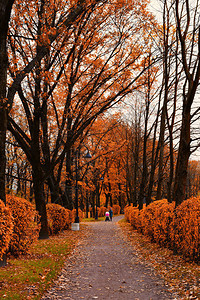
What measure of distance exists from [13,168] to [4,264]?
28.4m

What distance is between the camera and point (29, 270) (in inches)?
272

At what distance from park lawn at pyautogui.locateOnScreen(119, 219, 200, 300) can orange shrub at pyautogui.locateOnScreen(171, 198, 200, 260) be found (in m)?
0.29

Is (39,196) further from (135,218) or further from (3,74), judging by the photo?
(135,218)

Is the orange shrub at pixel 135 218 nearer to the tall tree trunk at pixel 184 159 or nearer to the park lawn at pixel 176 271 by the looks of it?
the park lawn at pixel 176 271

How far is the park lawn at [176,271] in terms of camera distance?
5.72m

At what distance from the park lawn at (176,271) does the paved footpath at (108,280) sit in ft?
0.68

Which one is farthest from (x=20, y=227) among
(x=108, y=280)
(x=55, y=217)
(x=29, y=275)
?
(x=55, y=217)

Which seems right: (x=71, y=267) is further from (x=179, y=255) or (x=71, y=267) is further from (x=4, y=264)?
(x=179, y=255)

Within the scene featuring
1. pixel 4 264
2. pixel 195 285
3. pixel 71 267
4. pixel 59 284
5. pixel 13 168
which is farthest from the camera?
pixel 13 168

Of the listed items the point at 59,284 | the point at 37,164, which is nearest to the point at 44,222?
the point at 37,164

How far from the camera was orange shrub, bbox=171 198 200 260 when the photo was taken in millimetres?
7598

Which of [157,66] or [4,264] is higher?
[157,66]

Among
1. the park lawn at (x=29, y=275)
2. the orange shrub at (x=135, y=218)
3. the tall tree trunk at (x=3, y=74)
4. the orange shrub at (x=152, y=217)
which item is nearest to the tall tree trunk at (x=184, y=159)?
the orange shrub at (x=152, y=217)

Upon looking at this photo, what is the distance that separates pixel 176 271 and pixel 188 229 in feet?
3.99
